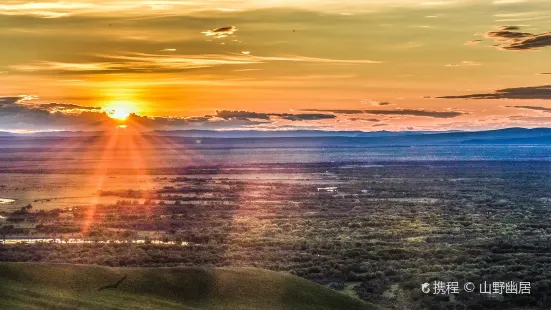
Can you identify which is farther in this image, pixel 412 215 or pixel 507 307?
pixel 412 215

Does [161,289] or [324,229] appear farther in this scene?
[324,229]

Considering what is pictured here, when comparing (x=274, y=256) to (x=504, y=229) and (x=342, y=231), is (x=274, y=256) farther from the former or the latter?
(x=504, y=229)

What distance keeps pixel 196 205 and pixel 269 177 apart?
114 feet

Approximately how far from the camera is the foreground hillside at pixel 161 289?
1714 centimetres

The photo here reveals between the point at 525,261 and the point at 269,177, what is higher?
the point at 525,261

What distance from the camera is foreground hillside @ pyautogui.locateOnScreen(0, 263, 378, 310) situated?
17141mm

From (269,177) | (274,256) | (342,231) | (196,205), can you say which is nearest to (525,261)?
(274,256)

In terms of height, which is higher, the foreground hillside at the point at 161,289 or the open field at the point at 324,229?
the foreground hillside at the point at 161,289

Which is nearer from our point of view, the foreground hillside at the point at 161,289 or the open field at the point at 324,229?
the foreground hillside at the point at 161,289

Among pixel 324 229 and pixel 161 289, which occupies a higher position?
pixel 161 289

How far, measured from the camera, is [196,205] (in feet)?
188

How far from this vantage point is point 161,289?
1834 cm

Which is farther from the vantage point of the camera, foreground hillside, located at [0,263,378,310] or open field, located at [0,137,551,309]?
open field, located at [0,137,551,309]

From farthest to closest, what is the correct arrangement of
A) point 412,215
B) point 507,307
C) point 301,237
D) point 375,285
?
point 412,215
point 301,237
point 375,285
point 507,307
